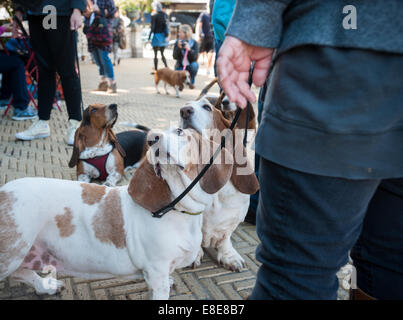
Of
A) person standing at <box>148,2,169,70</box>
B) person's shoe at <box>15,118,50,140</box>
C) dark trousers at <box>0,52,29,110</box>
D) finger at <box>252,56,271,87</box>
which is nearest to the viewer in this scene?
finger at <box>252,56,271,87</box>

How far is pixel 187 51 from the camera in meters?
11.2

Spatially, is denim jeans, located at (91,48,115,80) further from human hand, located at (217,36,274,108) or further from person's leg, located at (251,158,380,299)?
person's leg, located at (251,158,380,299)

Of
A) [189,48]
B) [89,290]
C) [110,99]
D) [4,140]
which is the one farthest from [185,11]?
[89,290]

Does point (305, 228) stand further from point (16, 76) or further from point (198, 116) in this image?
point (16, 76)

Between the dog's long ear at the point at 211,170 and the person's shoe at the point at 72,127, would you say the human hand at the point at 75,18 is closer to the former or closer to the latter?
the person's shoe at the point at 72,127

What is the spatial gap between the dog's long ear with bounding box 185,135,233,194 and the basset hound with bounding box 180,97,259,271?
1.27 feet

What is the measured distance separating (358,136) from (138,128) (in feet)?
13.8

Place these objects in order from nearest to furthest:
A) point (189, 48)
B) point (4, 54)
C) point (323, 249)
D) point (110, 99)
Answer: point (323, 249), point (4, 54), point (110, 99), point (189, 48)

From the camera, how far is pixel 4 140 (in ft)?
16.9

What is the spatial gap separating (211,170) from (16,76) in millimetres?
5818

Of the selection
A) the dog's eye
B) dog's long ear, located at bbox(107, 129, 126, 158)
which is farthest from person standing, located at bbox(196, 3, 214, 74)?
the dog's eye

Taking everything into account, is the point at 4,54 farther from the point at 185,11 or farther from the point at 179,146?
the point at 185,11

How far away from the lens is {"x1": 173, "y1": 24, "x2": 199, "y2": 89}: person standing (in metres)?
11.2

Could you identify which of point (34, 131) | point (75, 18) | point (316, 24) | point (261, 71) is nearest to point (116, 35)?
point (34, 131)
